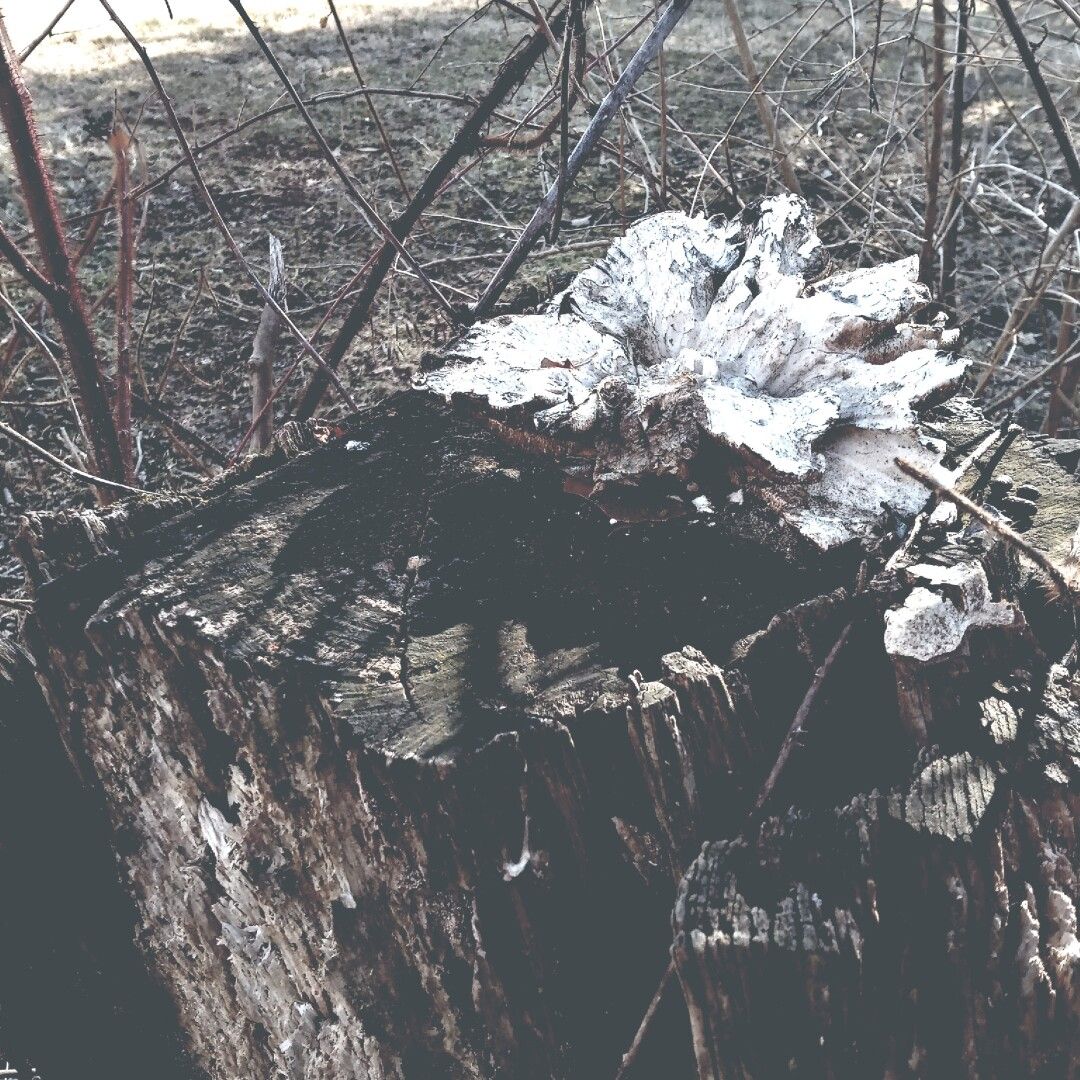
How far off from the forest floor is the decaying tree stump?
4.64 feet

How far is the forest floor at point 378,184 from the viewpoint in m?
3.28

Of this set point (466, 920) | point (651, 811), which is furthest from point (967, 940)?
point (466, 920)

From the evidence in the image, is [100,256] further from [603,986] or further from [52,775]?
[603,986]

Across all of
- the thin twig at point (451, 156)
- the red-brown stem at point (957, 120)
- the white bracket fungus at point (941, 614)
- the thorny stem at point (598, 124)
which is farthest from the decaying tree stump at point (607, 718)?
the red-brown stem at point (957, 120)

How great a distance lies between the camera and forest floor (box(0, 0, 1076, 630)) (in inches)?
129

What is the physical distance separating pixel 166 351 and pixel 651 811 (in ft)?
10.1

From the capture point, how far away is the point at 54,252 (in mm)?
1738

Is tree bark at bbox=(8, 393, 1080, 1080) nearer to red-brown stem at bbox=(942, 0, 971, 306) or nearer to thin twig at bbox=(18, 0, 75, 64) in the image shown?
thin twig at bbox=(18, 0, 75, 64)

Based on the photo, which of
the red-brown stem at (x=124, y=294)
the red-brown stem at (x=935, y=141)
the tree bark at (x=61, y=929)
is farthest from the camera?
the red-brown stem at (x=935, y=141)

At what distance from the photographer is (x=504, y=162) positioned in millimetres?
4562

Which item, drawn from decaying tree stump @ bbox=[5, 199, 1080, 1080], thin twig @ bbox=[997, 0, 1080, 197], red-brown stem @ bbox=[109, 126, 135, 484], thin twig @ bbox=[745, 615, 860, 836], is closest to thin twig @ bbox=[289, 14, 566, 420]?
red-brown stem @ bbox=[109, 126, 135, 484]

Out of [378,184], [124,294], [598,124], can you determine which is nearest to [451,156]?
[598,124]

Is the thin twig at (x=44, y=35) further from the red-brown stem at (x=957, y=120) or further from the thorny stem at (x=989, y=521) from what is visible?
the red-brown stem at (x=957, y=120)

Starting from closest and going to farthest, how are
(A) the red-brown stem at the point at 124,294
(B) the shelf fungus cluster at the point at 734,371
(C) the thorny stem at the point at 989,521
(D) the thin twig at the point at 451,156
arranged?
(C) the thorny stem at the point at 989,521 < (B) the shelf fungus cluster at the point at 734,371 < (A) the red-brown stem at the point at 124,294 < (D) the thin twig at the point at 451,156
